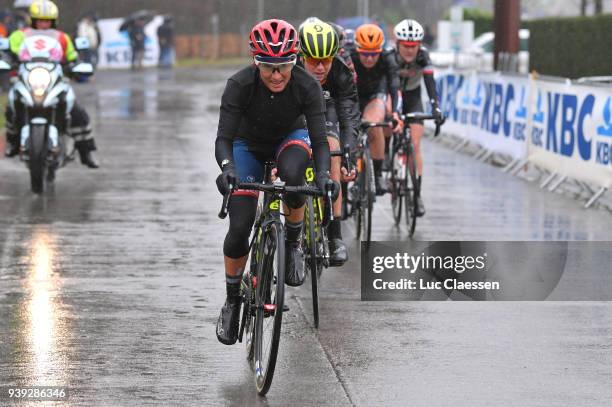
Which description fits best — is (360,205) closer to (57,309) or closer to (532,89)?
(57,309)

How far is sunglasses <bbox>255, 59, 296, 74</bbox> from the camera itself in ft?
24.4

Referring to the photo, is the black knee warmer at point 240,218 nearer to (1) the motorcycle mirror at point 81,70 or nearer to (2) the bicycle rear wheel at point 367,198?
(2) the bicycle rear wheel at point 367,198

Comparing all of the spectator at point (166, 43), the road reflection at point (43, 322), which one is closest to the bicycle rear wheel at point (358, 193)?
the road reflection at point (43, 322)

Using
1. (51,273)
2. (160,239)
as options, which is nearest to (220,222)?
(160,239)

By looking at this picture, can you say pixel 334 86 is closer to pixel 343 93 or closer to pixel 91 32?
pixel 343 93

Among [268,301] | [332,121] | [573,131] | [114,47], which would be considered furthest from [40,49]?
[114,47]

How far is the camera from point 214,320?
896 centimetres

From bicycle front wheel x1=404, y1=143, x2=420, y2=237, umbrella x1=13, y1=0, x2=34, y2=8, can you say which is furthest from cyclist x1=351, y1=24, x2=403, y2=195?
umbrella x1=13, y1=0, x2=34, y2=8

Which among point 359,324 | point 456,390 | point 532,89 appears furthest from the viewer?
point 532,89

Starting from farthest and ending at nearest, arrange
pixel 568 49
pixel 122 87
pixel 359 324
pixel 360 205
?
pixel 122 87 → pixel 568 49 → pixel 360 205 → pixel 359 324

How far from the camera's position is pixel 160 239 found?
12.4 m

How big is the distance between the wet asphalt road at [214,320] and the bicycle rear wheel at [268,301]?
142 mm

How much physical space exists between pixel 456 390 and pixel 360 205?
5036 mm
